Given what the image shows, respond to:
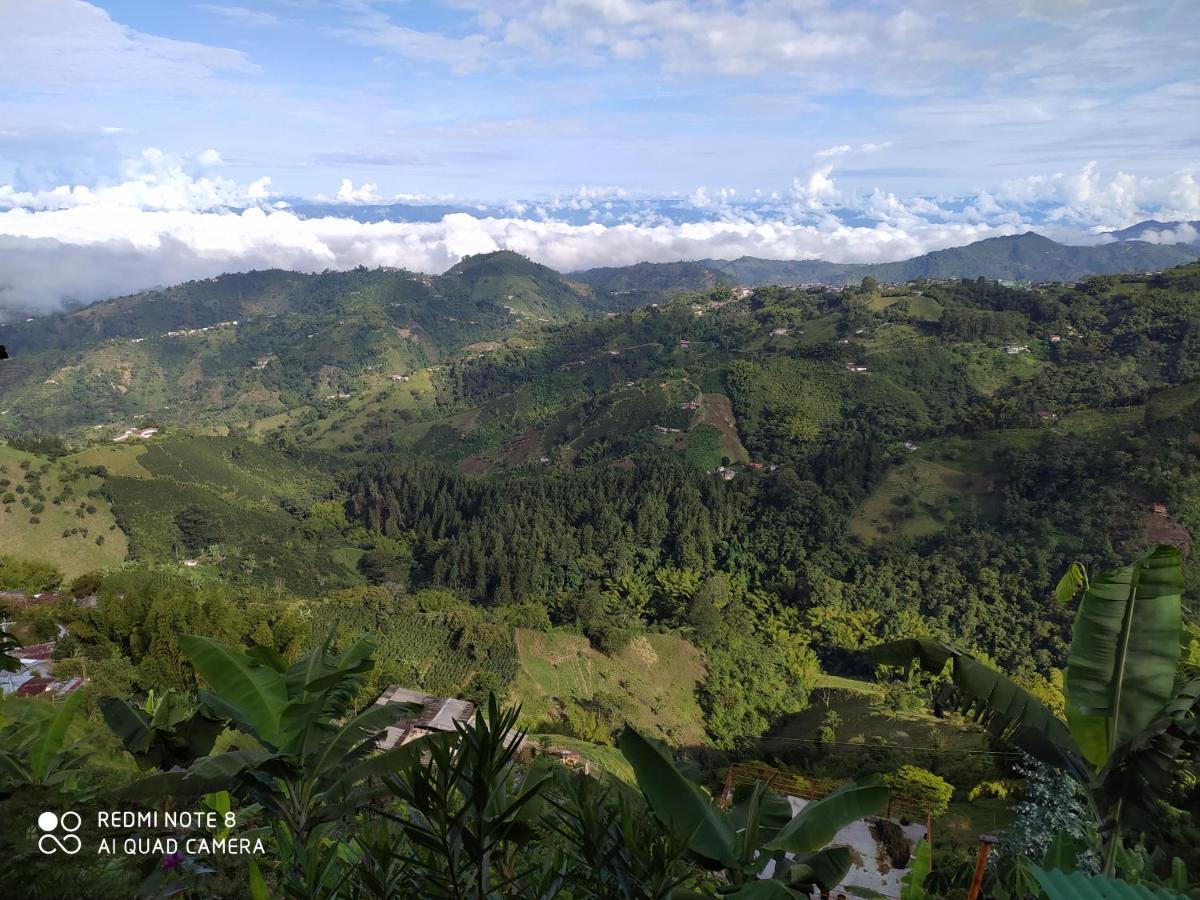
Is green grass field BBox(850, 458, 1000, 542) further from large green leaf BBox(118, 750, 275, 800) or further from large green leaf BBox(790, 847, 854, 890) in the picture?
large green leaf BBox(118, 750, 275, 800)

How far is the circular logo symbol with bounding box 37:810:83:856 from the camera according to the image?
12.5 ft

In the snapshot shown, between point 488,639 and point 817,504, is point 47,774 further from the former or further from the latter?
point 817,504

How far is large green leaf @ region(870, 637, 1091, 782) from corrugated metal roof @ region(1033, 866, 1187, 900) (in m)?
1.62

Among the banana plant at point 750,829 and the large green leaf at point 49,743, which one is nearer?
the banana plant at point 750,829

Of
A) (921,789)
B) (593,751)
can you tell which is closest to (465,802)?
(593,751)

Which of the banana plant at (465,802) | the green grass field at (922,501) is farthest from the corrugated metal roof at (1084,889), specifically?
the green grass field at (922,501)

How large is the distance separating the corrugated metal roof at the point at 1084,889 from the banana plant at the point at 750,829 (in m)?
0.87

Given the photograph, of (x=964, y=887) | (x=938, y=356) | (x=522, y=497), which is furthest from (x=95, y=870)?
(x=938, y=356)

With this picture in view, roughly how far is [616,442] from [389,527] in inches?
1332

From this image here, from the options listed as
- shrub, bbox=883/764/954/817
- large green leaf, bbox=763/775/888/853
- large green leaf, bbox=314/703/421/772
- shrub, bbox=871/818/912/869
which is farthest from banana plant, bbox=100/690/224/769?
shrub, bbox=883/764/954/817

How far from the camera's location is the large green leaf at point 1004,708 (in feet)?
16.9

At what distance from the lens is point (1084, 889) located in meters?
3.37

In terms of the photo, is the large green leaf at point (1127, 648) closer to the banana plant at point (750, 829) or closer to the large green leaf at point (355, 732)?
the banana plant at point (750, 829)

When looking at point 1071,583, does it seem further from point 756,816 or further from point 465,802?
point 465,802
